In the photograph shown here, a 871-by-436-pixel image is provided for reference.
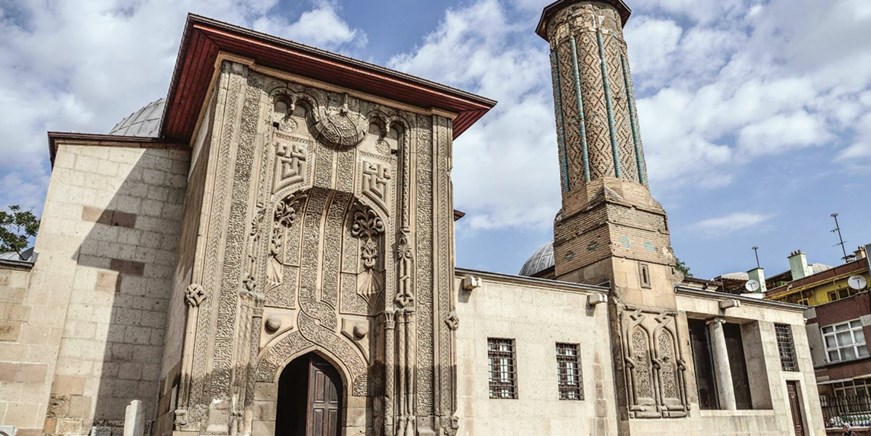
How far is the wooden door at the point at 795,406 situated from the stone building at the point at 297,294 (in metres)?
3.42

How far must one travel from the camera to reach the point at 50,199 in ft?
35.5

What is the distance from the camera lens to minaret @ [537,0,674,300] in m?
14.3

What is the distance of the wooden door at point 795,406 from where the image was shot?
15.9 metres

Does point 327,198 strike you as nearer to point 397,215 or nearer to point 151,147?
point 397,215

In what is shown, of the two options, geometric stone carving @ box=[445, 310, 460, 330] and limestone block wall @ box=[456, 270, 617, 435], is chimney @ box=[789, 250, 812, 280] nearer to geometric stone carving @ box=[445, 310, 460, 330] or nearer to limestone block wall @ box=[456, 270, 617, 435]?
limestone block wall @ box=[456, 270, 617, 435]

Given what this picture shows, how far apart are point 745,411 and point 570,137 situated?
7664 millimetres

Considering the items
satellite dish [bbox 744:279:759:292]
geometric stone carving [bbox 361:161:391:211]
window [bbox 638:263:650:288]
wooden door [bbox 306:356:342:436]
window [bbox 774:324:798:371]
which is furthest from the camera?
satellite dish [bbox 744:279:759:292]

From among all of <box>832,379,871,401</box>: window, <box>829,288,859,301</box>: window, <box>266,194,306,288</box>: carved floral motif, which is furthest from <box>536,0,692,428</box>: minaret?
<box>829,288,859,301</box>: window

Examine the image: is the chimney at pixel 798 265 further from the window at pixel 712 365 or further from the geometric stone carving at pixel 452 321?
the geometric stone carving at pixel 452 321

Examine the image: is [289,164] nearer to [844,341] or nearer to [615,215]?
[615,215]

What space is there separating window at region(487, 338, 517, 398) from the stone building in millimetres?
38

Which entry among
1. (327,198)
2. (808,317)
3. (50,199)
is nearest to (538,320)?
(327,198)

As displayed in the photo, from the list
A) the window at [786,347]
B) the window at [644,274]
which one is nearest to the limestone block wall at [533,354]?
the window at [644,274]

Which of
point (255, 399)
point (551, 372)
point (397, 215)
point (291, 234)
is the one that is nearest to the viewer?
point (255, 399)
